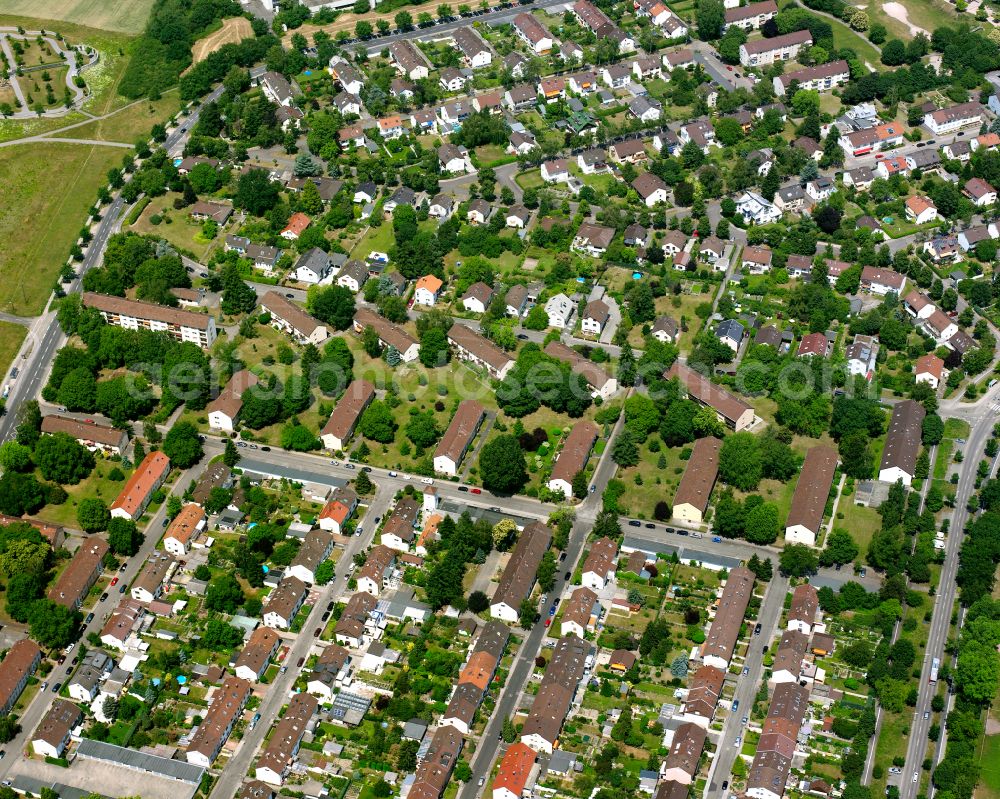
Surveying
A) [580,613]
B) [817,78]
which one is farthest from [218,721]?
[817,78]

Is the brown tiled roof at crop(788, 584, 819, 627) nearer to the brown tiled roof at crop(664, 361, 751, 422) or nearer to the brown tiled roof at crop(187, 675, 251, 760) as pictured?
the brown tiled roof at crop(664, 361, 751, 422)

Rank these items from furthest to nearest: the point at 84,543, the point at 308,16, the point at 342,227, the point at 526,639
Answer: the point at 308,16 < the point at 342,227 < the point at 84,543 < the point at 526,639

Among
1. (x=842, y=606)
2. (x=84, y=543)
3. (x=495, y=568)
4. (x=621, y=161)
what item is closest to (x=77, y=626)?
(x=84, y=543)

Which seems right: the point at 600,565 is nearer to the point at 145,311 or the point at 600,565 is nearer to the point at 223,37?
the point at 145,311

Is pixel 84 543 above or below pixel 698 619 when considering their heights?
above

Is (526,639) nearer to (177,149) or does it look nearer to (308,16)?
(177,149)

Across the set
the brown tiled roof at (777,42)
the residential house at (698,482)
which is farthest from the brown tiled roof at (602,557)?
the brown tiled roof at (777,42)
